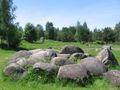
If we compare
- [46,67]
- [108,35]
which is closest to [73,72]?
[46,67]

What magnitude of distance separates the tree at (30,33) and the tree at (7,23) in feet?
104

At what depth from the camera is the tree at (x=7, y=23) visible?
59406 millimetres

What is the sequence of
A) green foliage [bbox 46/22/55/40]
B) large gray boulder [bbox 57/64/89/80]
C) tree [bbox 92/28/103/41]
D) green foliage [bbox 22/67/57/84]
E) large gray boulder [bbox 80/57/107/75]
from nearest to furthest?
1. large gray boulder [bbox 57/64/89/80]
2. green foliage [bbox 22/67/57/84]
3. large gray boulder [bbox 80/57/107/75]
4. tree [bbox 92/28/103/41]
5. green foliage [bbox 46/22/55/40]

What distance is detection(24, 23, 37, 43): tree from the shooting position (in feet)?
307

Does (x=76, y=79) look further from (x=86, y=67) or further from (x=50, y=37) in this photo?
(x=50, y=37)

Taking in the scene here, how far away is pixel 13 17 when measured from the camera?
60750mm

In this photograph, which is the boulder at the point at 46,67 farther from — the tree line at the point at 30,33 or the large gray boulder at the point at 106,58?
the tree line at the point at 30,33

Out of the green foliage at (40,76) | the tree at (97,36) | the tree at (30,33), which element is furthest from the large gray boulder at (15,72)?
the tree at (97,36)

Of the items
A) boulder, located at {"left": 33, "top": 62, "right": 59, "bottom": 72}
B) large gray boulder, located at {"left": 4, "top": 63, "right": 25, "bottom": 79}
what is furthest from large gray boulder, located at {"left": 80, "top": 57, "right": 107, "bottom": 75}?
large gray boulder, located at {"left": 4, "top": 63, "right": 25, "bottom": 79}

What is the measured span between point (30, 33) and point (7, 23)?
33745 millimetres

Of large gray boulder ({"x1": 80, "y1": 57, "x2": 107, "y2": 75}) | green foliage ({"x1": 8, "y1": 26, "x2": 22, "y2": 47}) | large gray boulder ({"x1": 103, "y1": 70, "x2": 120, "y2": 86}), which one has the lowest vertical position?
large gray boulder ({"x1": 103, "y1": 70, "x2": 120, "y2": 86})

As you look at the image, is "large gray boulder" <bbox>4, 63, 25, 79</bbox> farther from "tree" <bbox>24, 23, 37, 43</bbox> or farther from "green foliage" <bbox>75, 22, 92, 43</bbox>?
"green foliage" <bbox>75, 22, 92, 43</bbox>

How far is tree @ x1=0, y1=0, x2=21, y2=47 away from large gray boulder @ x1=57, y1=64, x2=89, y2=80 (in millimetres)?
45474

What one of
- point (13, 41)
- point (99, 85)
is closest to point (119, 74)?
point (99, 85)
